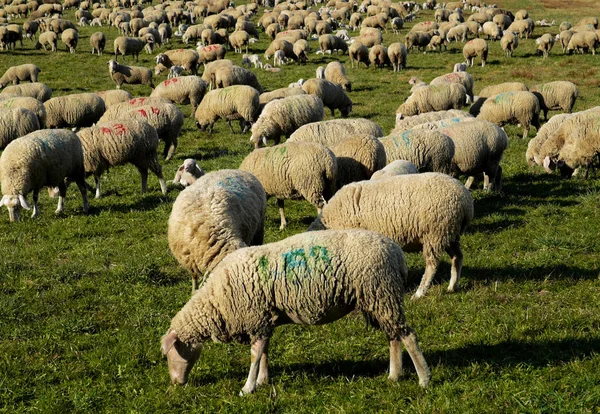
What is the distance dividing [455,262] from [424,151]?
3.76 metres

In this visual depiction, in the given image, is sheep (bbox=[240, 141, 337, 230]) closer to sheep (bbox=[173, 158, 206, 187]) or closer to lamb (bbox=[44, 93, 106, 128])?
sheep (bbox=[173, 158, 206, 187])

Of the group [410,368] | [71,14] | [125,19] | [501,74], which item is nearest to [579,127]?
[410,368]

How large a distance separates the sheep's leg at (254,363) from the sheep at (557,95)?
17210 millimetres

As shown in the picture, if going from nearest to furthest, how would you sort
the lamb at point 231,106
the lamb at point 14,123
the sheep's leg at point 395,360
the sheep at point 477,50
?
the sheep's leg at point 395,360
the lamb at point 14,123
the lamb at point 231,106
the sheep at point 477,50

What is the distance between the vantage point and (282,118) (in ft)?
53.4

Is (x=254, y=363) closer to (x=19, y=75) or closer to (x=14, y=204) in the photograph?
(x=14, y=204)

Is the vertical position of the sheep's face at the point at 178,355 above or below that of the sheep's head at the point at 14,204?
above

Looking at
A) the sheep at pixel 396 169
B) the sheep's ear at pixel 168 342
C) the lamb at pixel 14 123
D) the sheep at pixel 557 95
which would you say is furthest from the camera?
the sheep at pixel 557 95

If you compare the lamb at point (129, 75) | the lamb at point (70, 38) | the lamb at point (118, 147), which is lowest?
the lamb at point (129, 75)

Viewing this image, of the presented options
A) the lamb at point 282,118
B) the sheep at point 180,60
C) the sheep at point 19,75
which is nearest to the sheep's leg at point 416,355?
the lamb at point 282,118

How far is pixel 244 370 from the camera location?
5828 mm

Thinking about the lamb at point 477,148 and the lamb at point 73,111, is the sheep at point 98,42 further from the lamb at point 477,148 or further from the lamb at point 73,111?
the lamb at point 477,148

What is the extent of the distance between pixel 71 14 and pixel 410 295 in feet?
171

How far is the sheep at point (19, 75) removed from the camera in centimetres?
2711
